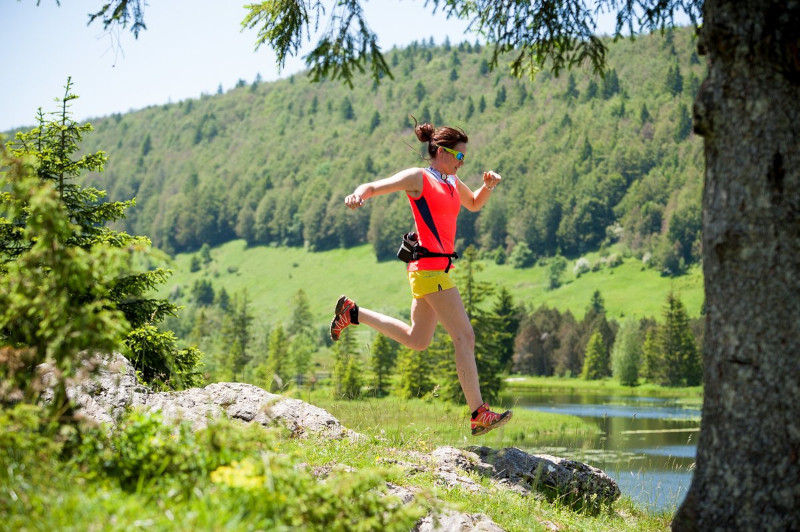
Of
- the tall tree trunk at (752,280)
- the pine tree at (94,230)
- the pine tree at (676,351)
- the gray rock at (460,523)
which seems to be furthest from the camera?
the pine tree at (676,351)

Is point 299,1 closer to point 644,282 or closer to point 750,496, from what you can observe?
point 750,496

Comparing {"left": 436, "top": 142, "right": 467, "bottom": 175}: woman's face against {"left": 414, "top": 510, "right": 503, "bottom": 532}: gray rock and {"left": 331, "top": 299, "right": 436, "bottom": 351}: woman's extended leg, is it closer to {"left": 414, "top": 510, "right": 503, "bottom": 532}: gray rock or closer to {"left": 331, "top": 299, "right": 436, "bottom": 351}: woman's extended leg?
{"left": 331, "top": 299, "right": 436, "bottom": 351}: woman's extended leg

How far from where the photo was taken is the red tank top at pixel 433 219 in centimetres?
699

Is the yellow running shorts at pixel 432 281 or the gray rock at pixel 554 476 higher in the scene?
the yellow running shorts at pixel 432 281

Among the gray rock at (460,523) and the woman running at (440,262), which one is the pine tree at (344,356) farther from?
the gray rock at (460,523)

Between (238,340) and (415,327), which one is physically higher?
(415,327)

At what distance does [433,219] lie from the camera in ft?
23.1

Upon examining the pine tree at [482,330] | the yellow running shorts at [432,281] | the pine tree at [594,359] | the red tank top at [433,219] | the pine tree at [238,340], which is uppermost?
the red tank top at [433,219]

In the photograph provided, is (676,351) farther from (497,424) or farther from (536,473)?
(497,424)

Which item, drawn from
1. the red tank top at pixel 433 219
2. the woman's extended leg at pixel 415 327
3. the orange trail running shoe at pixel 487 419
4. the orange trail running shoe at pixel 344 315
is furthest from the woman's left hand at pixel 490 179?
the orange trail running shoe at pixel 487 419

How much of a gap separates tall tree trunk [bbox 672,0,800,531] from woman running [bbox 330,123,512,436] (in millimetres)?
2868

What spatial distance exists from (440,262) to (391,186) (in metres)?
0.87

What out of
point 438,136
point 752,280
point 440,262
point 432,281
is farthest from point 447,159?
point 752,280

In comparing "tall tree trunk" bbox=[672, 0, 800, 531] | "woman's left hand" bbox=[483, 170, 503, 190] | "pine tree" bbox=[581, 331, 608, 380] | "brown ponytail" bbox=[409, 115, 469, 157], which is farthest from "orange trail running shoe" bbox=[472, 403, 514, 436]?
"pine tree" bbox=[581, 331, 608, 380]
